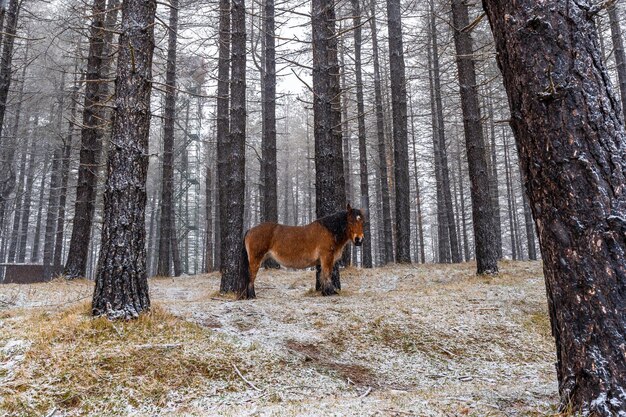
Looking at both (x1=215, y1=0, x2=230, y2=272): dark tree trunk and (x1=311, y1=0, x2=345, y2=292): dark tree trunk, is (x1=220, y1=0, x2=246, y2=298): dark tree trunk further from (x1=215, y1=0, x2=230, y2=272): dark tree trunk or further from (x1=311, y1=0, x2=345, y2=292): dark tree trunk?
(x1=311, y1=0, x2=345, y2=292): dark tree trunk

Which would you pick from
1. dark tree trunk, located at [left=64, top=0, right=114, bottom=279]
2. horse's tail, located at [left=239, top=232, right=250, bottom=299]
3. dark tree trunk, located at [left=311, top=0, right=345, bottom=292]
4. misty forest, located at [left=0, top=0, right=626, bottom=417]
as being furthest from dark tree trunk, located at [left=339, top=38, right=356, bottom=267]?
dark tree trunk, located at [left=64, top=0, right=114, bottom=279]

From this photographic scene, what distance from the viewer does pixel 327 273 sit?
8070 millimetres

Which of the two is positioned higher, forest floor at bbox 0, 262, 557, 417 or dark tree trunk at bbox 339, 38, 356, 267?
dark tree trunk at bbox 339, 38, 356, 267

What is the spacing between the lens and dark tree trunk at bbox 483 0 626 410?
92.4 inches

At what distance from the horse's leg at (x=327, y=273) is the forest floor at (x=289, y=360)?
1.20 m

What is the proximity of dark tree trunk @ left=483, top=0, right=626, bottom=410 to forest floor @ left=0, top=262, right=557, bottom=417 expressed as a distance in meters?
0.53

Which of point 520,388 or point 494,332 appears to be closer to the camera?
point 520,388

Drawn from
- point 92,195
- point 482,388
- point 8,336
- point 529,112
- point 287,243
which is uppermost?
point 92,195

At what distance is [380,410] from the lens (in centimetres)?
287

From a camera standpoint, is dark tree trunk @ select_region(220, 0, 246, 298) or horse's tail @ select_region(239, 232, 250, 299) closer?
horse's tail @ select_region(239, 232, 250, 299)

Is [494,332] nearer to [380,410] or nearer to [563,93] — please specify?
[380,410]

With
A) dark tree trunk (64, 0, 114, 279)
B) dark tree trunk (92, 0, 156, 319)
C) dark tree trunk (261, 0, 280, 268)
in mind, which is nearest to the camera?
dark tree trunk (92, 0, 156, 319)

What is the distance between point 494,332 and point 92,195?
502 inches

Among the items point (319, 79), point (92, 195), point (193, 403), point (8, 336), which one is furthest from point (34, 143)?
point (193, 403)
